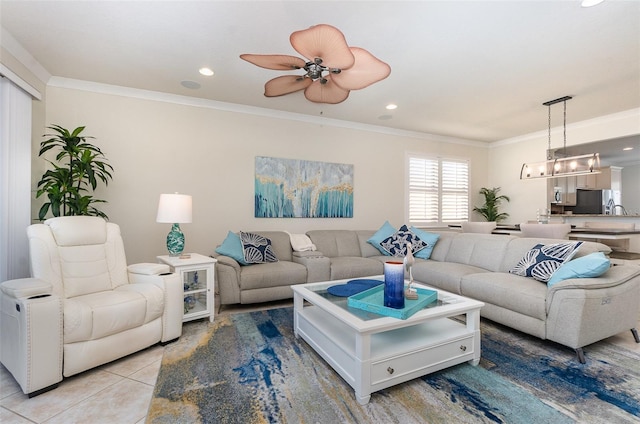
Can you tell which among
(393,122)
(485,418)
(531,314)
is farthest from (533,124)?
(485,418)

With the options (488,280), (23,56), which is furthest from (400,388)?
(23,56)

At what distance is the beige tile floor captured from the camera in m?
1.62

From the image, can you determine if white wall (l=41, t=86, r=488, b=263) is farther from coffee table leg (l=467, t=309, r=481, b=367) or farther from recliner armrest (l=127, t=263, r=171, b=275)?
coffee table leg (l=467, t=309, r=481, b=367)

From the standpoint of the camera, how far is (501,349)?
2.44 metres

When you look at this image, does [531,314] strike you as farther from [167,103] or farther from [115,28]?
[167,103]

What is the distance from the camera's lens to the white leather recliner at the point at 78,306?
1.81 meters

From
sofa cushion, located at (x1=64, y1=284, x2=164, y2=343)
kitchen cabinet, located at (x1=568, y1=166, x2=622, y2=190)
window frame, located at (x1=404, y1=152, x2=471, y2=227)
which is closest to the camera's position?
sofa cushion, located at (x1=64, y1=284, x2=164, y2=343)

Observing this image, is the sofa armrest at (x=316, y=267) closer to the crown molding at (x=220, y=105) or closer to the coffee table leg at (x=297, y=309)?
the coffee table leg at (x=297, y=309)

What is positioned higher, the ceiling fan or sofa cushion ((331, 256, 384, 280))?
the ceiling fan

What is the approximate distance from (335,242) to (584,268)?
285 cm

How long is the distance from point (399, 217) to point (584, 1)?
385 cm

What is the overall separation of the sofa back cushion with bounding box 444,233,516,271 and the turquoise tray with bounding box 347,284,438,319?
162cm

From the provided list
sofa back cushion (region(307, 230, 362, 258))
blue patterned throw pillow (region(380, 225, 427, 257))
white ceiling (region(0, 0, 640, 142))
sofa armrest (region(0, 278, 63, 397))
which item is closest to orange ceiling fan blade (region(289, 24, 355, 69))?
white ceiling (region(0, 0, 640, 142))

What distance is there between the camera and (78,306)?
202cm
